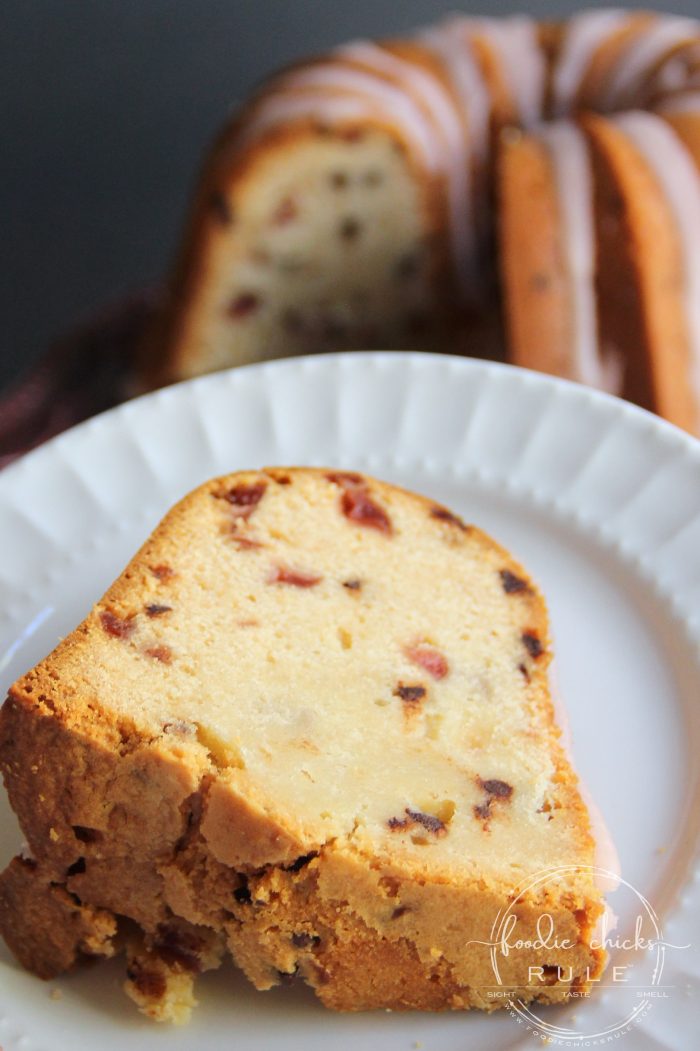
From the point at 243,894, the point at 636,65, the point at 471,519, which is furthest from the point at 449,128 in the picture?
the point at 243,894

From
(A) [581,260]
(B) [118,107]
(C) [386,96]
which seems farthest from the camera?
(B) [118,107]

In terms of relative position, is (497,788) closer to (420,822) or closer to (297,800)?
(420,822)

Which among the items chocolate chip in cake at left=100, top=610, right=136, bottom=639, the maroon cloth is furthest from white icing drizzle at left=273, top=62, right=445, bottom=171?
chocolate chip in cake at left=100, top=610, right=136, bottom=639

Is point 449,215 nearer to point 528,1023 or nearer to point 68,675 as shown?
point 68,675

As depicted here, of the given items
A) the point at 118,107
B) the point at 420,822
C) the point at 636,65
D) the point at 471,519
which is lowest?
the point at 471,519

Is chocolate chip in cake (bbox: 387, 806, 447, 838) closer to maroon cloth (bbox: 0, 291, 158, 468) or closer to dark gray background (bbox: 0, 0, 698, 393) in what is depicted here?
maroon cloth (bbox: 0, 291, 158, 468)

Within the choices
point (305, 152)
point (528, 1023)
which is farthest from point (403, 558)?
point (305, 152)
